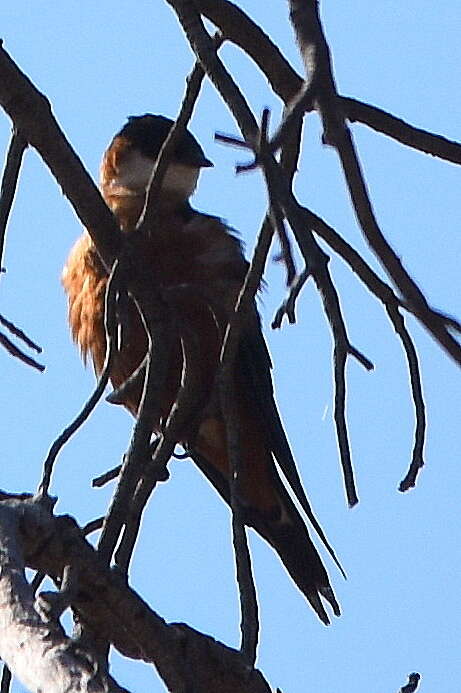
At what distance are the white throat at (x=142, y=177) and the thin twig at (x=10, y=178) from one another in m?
2.77

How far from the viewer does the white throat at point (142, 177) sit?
5191mm

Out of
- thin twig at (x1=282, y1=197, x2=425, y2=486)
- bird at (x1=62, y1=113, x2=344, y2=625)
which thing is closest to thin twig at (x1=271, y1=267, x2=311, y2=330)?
thin twig at (x1=282, y1=197, x2=425, y2=486)

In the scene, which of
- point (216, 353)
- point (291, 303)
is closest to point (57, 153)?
point (291, 303)

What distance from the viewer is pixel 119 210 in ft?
16.0

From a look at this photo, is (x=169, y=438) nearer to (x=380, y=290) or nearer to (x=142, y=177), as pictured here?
(x=380, y=290)

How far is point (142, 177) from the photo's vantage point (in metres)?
5.35

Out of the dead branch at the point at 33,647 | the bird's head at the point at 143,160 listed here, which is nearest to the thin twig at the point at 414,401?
the dead branch at the point at 33,647

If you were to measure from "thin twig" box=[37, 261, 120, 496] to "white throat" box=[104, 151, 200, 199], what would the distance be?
2.90 m

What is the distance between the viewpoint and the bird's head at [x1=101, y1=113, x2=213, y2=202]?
5.27 m

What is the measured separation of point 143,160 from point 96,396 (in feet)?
11.5

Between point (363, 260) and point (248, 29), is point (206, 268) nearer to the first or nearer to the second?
point (248, 29)

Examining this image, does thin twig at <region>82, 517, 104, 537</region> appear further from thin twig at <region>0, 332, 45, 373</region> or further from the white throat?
the white throat

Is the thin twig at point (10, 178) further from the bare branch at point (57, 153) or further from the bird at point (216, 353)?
the bird at point (216, 353)

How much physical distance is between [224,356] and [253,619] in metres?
0.36
